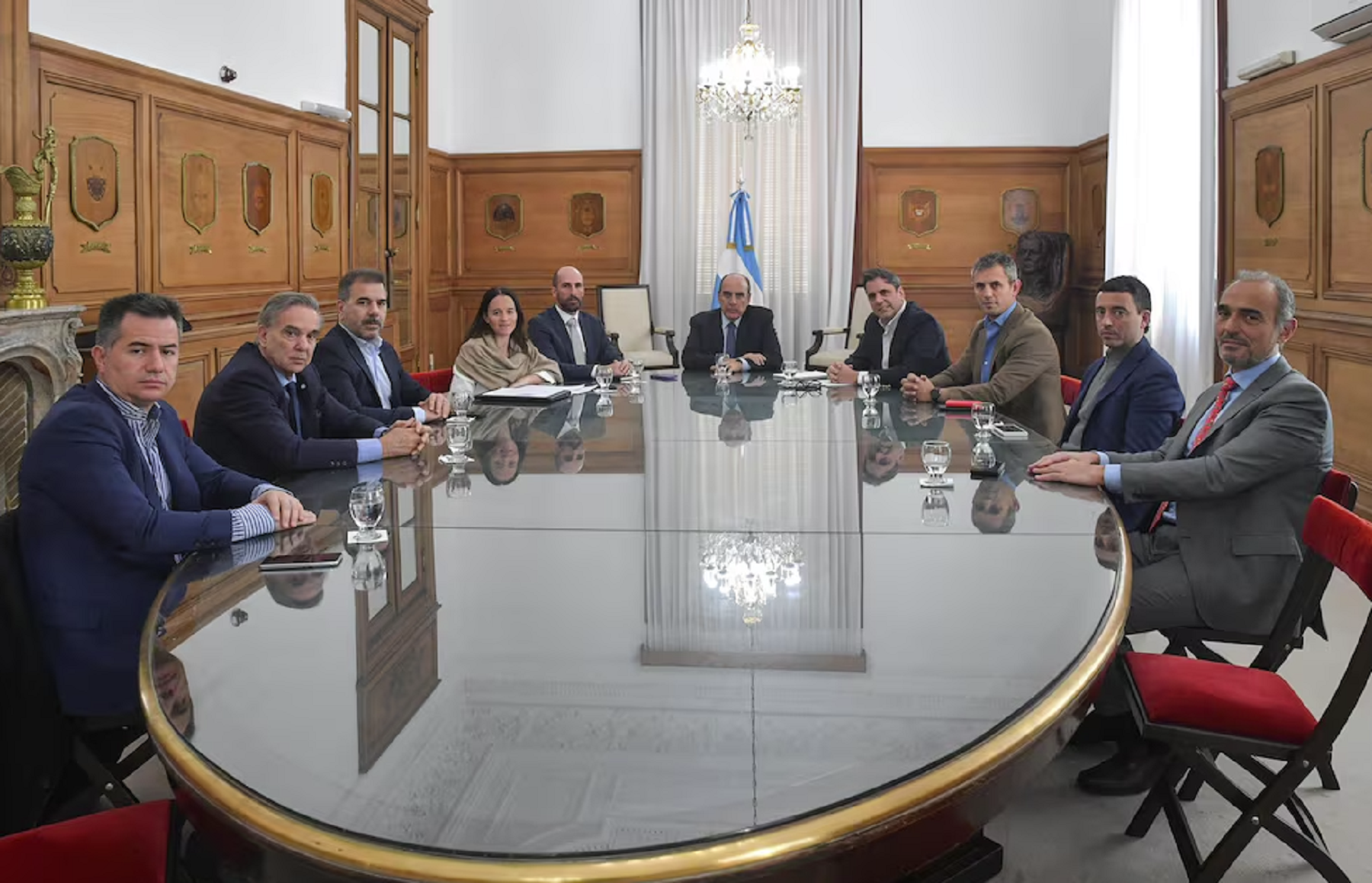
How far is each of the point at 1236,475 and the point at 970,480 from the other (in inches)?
24.7

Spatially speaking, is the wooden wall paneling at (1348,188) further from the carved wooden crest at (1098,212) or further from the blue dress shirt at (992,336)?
the carved wooden crest at (1098,212)

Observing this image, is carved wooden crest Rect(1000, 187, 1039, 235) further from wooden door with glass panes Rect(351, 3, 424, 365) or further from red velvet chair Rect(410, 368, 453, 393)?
red velvet chair Rect(410, 368, 453, 393)

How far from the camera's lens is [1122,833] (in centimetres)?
285

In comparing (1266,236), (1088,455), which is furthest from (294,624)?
(1266,236)

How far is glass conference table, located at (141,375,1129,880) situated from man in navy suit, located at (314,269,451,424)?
1.55 metres

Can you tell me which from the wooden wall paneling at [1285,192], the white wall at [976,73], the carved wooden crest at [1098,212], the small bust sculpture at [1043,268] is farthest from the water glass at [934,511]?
the white wall at [976,73]

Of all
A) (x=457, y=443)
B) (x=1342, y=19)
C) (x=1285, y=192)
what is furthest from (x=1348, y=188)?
(x=457, y=443)

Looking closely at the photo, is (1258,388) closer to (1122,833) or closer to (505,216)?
(1122,833)

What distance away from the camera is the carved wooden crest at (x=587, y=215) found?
1085 cm

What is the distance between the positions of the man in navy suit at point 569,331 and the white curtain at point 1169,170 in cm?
350

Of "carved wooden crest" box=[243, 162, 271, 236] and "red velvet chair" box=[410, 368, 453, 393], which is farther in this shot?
"carved wooden crest" box=[243, 162, 271, 236]

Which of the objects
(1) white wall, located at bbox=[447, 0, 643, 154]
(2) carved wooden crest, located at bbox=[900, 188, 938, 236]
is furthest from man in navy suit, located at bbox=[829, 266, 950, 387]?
(1) white wall, located at bbox=[447, 0, 643, 154]

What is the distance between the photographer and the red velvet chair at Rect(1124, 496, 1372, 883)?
2.28m

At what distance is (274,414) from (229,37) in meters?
4.56
